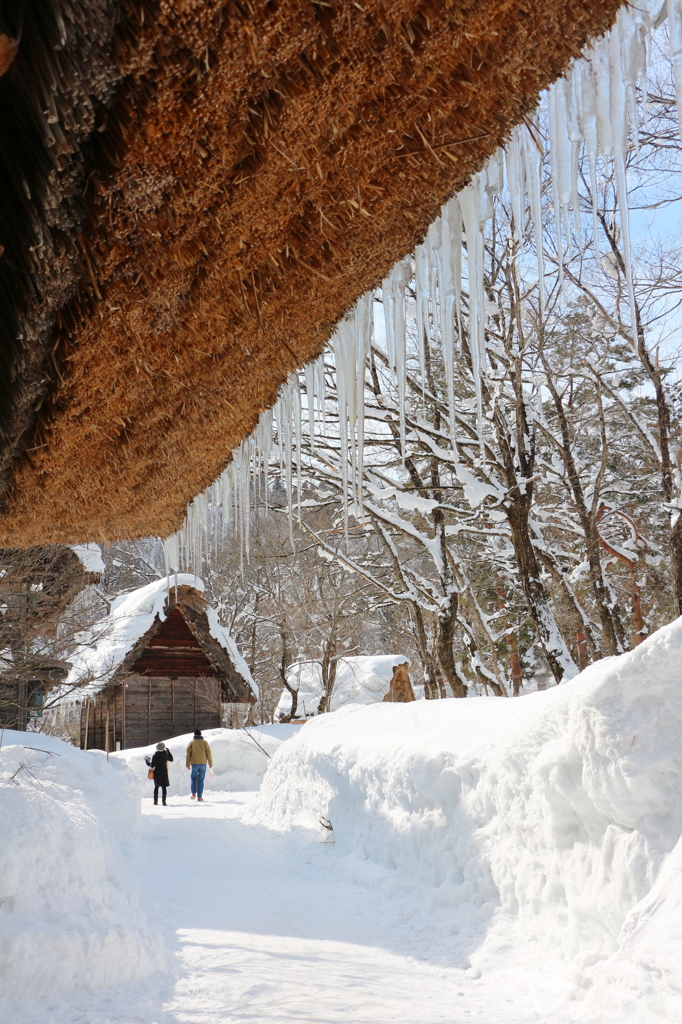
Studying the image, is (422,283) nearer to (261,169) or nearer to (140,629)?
(261,169)

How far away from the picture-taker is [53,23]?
1.56 m

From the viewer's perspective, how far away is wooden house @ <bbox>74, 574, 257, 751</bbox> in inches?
840

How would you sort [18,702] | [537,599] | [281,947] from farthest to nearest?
1. [18,702]
2. [537,599]
3. [281,947]

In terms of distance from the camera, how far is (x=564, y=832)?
16.5 ft

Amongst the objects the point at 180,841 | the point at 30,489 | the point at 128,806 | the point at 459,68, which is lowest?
the point at 180,841

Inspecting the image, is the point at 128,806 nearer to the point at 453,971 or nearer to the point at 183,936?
the point at 183,936

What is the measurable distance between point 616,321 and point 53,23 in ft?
38.0

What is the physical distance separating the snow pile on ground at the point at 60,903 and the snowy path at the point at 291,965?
0.17 m

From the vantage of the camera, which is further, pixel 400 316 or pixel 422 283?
pixel 400 316

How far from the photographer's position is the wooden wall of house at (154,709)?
2258 cm

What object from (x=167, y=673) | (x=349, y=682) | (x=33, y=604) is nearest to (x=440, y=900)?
(x=33, y=604)

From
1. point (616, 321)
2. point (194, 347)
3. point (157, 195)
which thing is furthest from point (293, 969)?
point (616, 321)

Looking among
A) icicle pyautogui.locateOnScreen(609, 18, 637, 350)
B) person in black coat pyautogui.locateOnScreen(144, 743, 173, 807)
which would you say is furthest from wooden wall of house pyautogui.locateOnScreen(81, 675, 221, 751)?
icicle pyautogui.locateOnScreen(609, 18, 637, 350)

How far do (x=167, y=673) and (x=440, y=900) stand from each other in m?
17.4
